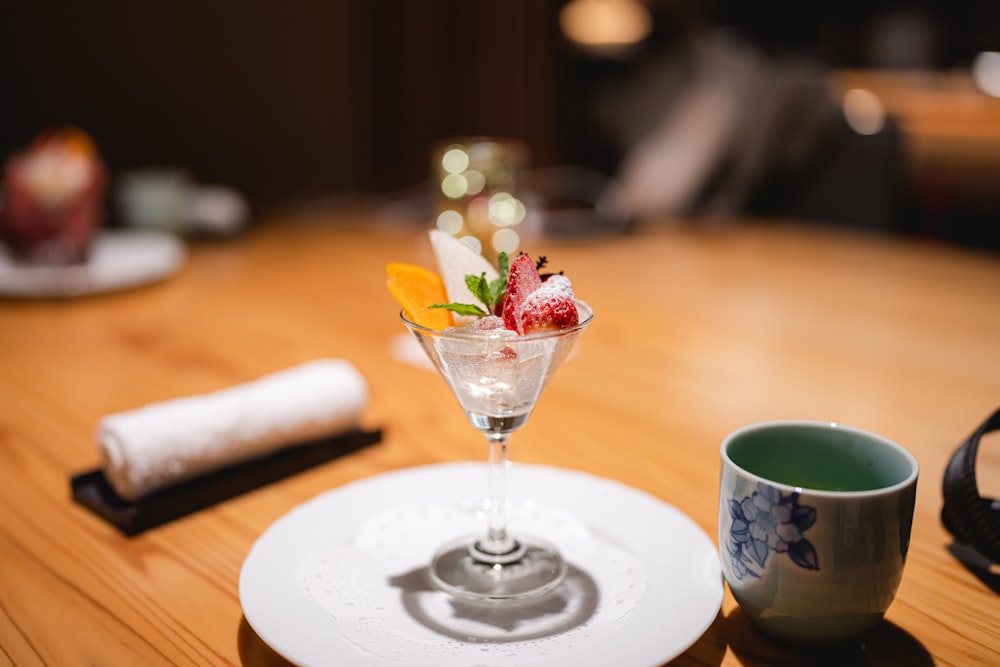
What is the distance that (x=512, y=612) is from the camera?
1.95ft

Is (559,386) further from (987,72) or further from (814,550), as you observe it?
(987,72)

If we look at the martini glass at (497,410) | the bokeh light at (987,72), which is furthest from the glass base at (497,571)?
the bokeh light at (987,72)

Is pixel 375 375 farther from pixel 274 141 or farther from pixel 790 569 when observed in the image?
pixel 274 141

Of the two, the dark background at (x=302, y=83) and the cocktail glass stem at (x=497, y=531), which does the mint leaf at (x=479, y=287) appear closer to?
the cocktail glass stem at (x=497, y=531)

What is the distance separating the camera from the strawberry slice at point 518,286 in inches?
23.1

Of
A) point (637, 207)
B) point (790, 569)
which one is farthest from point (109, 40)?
point (790, 569)

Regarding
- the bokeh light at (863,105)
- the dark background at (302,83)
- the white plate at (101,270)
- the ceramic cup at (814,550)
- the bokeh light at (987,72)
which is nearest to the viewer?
the ceramic cup at (814,550)

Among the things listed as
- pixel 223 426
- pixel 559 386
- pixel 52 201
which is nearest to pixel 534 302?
pixel 223 426

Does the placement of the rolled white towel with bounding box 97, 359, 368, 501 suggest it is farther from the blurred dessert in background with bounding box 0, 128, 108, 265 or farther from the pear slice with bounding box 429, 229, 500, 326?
the blurred dessert in background with bounding box 0, 128, 108, 265

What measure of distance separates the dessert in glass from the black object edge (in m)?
0.20

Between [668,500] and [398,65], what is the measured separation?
9.32ft

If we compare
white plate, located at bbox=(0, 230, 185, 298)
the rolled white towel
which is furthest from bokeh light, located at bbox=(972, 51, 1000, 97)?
the rolled white towel

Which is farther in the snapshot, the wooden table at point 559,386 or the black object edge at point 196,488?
the black object edge at point 196,488

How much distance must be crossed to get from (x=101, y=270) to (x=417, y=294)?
3.61 ft
